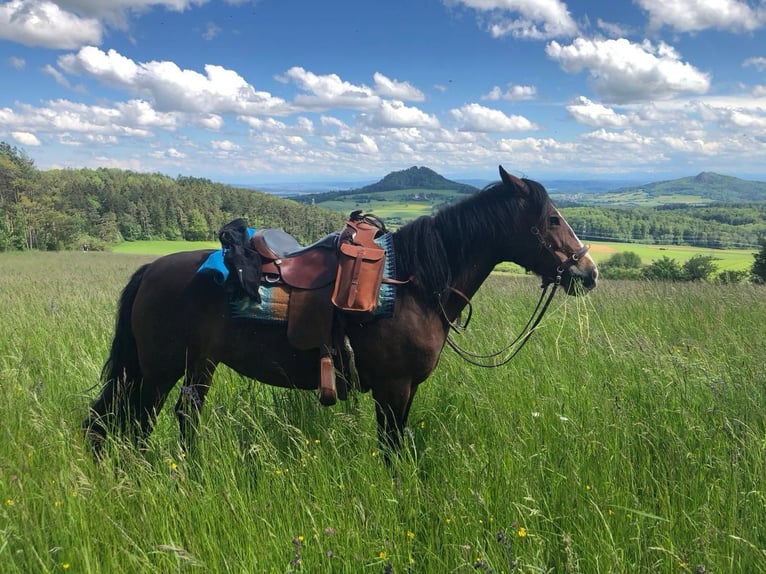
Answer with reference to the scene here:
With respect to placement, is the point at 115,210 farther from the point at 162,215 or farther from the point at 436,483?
the point at 436,483

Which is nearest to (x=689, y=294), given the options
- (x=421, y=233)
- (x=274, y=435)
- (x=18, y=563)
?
(x=421, y=233)

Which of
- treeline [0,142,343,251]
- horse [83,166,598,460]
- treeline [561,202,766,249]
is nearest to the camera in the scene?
horse [83,166,598,460]

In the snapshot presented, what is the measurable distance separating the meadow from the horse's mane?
3.21 ft

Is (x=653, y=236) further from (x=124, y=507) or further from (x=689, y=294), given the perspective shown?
(x=124, y=507)

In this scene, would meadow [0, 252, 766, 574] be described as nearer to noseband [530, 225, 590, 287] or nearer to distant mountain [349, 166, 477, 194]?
noseband [530, 225, 590, 287]

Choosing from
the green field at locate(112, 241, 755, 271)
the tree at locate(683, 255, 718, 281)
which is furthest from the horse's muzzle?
the green field at locate(112, 241, 755, 271)

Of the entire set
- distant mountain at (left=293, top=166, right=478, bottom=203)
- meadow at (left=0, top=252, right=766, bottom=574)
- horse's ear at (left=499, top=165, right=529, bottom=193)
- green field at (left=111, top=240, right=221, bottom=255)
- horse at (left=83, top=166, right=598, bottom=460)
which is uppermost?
distant mountain at (left=293, top=166, right=478, bottom=203)

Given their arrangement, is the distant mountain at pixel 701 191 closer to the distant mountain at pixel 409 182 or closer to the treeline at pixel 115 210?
the distant mountain at pixel 409 182

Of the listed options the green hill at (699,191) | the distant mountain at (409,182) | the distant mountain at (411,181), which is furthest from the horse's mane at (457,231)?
the green hill at (699,191)

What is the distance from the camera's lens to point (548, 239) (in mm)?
3010

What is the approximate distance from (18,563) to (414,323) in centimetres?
220

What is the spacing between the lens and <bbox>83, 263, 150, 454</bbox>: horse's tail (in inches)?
128

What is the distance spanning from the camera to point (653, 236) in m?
50.0

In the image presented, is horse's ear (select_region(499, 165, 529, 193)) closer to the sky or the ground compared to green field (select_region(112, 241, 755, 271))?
closer to the sky
